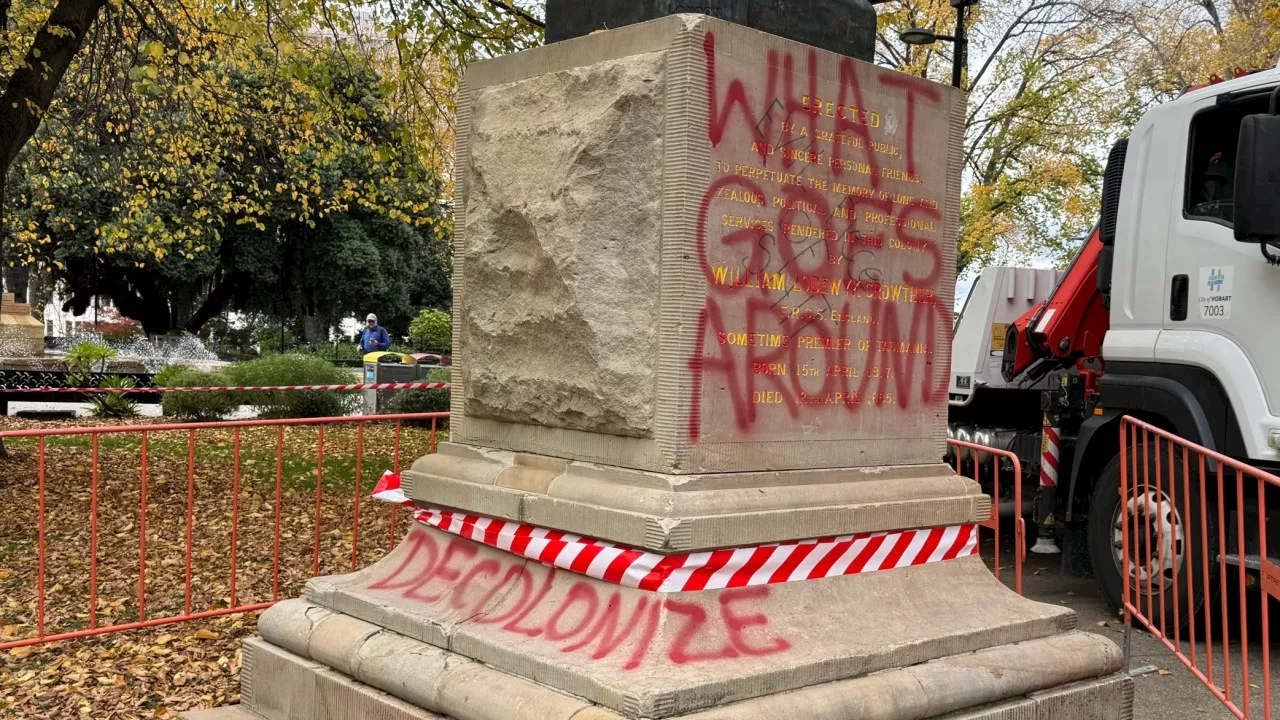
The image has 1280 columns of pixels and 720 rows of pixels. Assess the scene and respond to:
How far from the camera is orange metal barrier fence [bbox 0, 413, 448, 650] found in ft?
21.9

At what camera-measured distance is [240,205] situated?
17719 mm

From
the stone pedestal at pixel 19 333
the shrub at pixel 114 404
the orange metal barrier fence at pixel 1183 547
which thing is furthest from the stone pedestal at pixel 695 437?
the stone pedestal at pixel 19 333

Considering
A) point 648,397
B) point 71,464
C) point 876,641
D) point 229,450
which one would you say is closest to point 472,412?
point 648,397

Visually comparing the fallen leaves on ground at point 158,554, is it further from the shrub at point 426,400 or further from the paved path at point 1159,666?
the paved path at point 1159,666

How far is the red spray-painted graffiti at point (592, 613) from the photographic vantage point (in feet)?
12.6

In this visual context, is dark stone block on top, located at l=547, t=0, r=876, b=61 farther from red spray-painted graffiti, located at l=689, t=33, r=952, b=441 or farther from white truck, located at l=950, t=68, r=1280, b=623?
white truck, located at l=950, t=68, r=1280, b=623

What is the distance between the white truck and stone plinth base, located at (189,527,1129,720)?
144 cm

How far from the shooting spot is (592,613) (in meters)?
4.06

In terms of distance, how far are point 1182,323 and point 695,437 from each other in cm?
416

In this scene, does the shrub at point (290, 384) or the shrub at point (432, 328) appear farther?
the shrub at point (432, 328)

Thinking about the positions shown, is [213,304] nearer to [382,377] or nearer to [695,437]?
[382,377]

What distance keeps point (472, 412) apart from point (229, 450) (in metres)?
9.87

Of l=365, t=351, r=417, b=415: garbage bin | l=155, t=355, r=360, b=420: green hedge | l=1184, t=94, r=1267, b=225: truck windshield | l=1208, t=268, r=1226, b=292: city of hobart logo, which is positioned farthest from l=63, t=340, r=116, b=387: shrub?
l=1208, t=268, r=1226, b=292: city of hobart logo

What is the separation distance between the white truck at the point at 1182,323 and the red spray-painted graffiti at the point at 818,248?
5.54ft
